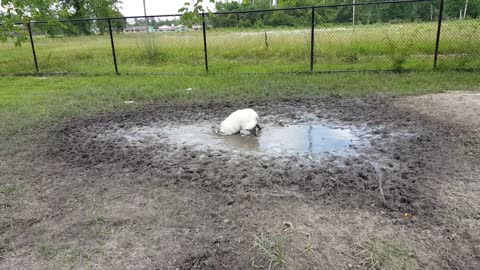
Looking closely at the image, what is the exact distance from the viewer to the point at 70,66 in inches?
495

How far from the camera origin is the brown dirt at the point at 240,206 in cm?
247

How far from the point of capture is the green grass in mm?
6676

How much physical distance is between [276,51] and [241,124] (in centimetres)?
679

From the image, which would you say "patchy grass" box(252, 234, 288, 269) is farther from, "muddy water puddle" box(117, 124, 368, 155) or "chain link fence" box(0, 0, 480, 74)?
"chain link fence" box(0, 0, 480, 74)

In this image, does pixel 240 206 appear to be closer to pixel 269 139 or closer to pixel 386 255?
pixel 386 255

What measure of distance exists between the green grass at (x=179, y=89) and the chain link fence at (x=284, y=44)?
961mm

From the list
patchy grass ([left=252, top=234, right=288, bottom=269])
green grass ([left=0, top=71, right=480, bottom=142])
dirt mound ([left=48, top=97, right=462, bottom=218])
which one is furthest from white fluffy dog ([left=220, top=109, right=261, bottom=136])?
patchy grass ([left=252, top=234, right=288, bottom=269])

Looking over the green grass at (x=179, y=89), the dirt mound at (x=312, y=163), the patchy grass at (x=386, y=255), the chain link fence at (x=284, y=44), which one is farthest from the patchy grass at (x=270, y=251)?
the chain link fence at (x=284, y=44)

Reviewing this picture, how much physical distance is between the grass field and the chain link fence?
25 millimetres

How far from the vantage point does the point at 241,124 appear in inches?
194

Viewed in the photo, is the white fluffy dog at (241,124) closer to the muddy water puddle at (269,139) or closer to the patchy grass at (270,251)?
the muddy water puddle at (269,139)

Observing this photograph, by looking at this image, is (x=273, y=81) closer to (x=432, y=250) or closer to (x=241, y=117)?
(x=241, y=117)

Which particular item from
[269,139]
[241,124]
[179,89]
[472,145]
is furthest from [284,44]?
[472,145]

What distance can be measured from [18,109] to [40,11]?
9.78 ft
